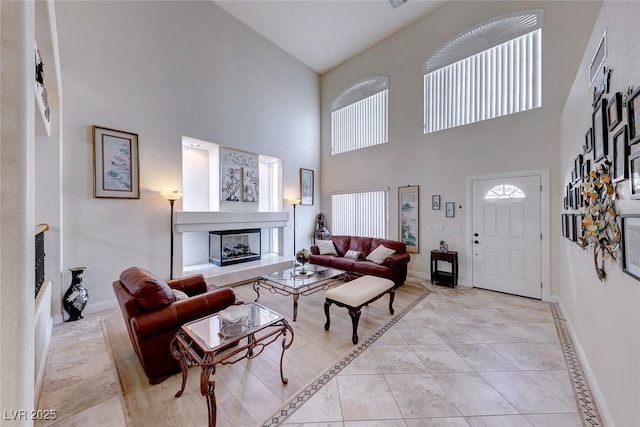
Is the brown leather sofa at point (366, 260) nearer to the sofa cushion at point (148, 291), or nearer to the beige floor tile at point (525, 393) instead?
the beige floor tile at point (525, 393)

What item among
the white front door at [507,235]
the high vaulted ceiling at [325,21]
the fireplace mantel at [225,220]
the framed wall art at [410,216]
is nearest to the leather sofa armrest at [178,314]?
the fireplace mantel at [225,220]

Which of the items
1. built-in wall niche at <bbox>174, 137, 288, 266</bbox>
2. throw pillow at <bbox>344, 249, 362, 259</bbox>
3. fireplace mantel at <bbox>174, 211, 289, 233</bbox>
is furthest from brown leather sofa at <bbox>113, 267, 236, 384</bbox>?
throw pillow at <bbox>344, 249, 362, 259</bbox>

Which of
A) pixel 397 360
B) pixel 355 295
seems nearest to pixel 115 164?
pixel 355 295

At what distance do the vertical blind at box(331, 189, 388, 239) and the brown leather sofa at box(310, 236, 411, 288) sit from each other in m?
0.63

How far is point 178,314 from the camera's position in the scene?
211 cm

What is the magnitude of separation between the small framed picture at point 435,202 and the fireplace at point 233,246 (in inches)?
156

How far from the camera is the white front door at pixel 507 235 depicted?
12.9 feet

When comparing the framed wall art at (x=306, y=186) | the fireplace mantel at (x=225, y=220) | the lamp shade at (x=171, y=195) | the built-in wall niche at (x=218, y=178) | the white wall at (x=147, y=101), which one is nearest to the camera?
the white wall at (x=147, y=101)

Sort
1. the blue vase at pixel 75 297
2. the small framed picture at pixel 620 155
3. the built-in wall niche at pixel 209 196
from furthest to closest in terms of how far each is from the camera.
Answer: the built-in wall niche at pixel 209 196, the blue vase at pixel 75 297, the small framed picture at pixel 620 155

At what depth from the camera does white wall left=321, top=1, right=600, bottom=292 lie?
12.3ft

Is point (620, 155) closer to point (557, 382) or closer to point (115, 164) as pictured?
point (557, 382)

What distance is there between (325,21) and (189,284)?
5.88 metres

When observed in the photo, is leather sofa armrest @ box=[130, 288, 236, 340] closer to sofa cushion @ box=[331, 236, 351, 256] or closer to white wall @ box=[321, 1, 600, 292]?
sofa cushion @ box=[331, 236, 351, 256]

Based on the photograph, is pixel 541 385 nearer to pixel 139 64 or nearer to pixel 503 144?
pixel 503 144
